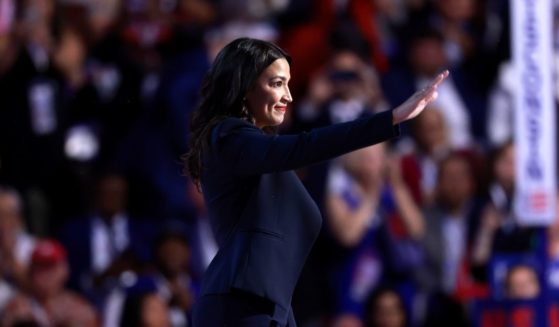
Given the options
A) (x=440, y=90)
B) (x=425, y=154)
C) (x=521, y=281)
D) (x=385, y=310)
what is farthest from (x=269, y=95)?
(x=440, y=90)

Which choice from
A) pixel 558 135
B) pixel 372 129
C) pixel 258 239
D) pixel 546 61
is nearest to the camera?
pixel 372 129

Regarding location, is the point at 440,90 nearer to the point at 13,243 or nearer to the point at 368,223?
the point at 368,223

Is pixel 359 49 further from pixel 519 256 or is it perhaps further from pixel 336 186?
pixel 519 256

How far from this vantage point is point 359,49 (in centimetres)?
857

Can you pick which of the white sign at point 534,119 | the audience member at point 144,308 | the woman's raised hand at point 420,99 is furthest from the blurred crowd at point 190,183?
the woman's raised hand at point 420,99

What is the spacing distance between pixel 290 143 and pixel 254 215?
1.04 feet

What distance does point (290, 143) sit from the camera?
11.8 ft

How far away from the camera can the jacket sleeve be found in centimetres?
353

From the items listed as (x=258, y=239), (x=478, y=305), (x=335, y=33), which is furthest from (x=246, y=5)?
(x=258, y=239)

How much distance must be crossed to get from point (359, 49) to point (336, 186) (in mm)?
1098

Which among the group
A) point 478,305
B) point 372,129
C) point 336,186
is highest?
point 372,129

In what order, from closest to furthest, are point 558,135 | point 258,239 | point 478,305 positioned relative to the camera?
point 258,239
point 478,305
point 558,135

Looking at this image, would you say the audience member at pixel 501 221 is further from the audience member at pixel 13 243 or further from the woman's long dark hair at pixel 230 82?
the woman's long dark hair at pixel 230 82

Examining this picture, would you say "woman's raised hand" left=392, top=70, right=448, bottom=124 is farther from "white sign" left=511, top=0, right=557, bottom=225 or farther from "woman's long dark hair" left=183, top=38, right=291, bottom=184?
"white sign" left=511, top=0, right=557, bottom=225
